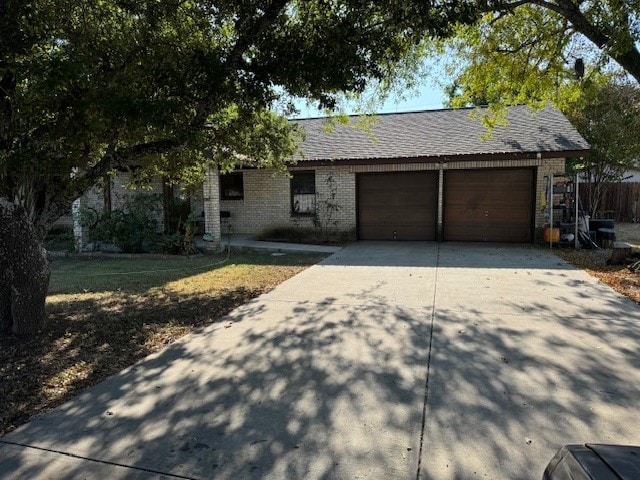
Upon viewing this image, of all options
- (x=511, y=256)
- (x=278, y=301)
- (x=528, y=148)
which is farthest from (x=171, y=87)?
(x=528, y=148)

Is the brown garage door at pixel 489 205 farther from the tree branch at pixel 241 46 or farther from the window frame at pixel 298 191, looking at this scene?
the tree branch at pixel 241 46

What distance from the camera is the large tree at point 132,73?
4.54m

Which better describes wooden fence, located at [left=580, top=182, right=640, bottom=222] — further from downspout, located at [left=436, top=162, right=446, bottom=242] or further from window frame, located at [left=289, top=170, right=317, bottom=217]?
window frame, located at [left=289, top=170, right=317, bottom=217]

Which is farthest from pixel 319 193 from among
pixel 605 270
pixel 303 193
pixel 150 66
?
pixel 150 66

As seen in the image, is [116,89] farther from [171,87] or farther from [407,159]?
[407,159]

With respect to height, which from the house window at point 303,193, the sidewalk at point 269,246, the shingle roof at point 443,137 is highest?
the shingle roof at point 443,137

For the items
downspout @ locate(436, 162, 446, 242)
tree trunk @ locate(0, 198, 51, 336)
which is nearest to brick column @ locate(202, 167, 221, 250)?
downspout @ locate(436, 162, 446, 242)

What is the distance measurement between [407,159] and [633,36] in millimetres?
6984

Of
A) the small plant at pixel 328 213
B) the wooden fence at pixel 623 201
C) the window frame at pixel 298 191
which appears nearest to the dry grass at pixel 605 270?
the small plant at pixel 328 213

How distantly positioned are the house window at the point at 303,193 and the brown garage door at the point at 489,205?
436 centimetres

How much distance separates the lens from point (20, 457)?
286 cm

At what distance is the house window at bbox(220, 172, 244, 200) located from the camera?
52.7 feet

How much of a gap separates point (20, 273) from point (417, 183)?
37.9 ft

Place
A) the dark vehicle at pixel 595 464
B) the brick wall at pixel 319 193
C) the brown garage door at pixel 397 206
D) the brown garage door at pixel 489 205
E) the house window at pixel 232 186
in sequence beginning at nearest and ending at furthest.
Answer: the dark vehicle at pixel 595 464
the brick wall at pixel 319 193
the brown garage door at pixel 489 205
the brown garage door at pixel 397 206
the house window at pixel 232 186
